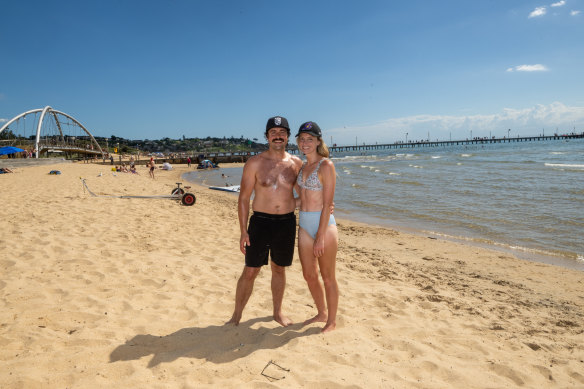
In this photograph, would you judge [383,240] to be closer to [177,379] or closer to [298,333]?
[298,333]

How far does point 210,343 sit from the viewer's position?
3459 mm

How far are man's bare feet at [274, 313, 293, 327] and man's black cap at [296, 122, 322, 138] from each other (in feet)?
7.01

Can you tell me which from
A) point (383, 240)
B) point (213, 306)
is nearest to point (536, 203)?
point (383, 240)

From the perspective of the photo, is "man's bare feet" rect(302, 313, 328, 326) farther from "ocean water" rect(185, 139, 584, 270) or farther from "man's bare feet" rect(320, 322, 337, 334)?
"ocean water" rect(185, 139, 584, 270)

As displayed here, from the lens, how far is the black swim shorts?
3.64 metres

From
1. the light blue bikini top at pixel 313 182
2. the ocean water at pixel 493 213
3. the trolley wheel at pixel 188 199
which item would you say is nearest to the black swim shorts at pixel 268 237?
A: the light blue bikini top at pixel 313 182

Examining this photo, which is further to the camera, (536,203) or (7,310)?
(536,203)

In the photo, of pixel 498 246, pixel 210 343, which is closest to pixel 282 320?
pixel 210 343

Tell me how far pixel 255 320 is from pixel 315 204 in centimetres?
167

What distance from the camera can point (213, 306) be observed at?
4.41 m

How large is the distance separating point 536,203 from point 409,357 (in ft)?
45.8

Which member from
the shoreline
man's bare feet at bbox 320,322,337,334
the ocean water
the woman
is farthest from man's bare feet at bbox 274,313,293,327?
the ocean water

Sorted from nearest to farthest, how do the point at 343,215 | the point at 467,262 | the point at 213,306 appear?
the point at 213,306, the point at 467,262, the point at 343,215

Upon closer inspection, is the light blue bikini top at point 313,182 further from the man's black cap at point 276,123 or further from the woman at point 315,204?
the man's black cap at point 276,123
